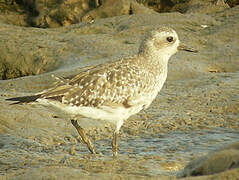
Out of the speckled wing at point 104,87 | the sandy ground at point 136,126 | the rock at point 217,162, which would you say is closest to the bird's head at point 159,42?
the speckled wing at point 104,87

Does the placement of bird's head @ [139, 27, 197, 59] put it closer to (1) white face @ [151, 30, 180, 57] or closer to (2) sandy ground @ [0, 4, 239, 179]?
(1) white face @ [151, 30, 180, 57]

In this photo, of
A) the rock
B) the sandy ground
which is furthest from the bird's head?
the rock

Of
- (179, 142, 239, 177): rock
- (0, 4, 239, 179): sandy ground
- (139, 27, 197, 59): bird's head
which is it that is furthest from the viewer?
(139, 27, 197, 59): bird's head

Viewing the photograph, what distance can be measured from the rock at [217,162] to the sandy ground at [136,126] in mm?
558

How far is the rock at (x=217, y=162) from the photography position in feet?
12.6

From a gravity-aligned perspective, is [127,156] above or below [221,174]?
below

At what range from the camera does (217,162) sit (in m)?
3.93

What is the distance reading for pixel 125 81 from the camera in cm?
595

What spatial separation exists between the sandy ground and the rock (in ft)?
1.83

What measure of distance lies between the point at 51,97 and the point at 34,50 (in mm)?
6112

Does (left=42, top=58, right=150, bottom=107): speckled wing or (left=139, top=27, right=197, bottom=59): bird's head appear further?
(left=139, top=27, right=197, bottom=59): bird's head

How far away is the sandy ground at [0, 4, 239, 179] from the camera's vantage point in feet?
17.6

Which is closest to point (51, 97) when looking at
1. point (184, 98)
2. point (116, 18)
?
point (184, 98)

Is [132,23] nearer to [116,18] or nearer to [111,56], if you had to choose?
[116,18]
